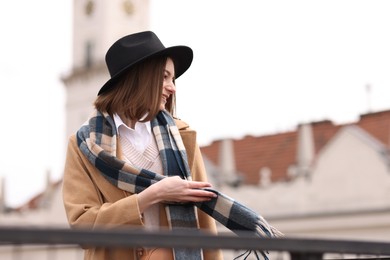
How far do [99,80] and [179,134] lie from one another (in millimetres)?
44311

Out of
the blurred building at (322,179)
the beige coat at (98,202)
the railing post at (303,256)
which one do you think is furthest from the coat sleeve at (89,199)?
the blurred building at (322,179)

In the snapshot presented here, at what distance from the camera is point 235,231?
10.5ft

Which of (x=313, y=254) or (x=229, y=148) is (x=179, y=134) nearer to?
(x=313, y=254)

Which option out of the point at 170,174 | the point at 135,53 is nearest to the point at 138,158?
the point at 170,174

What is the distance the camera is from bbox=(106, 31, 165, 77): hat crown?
3.36m

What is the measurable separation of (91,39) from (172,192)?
4661cm

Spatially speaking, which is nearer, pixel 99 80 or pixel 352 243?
pixel 352 243

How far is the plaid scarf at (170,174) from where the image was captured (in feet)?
10.5

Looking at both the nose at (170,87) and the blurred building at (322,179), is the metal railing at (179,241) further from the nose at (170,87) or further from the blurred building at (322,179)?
the blurred building at (322,179)

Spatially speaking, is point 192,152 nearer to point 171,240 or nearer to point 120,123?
point 120,123

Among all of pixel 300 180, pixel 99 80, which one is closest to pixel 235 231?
pixel 300 180

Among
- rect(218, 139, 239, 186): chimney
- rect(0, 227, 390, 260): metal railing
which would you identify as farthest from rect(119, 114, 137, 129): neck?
rect(218, 139, 239, 186): chimney

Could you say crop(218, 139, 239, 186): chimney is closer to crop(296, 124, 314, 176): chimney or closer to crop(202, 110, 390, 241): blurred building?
crop(202, 110, 390, 241): blurred building

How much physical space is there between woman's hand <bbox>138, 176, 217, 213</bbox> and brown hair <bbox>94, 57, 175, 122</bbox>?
0.29m
